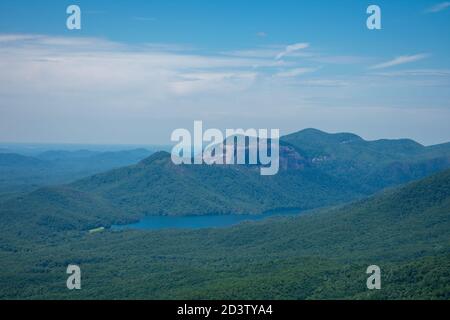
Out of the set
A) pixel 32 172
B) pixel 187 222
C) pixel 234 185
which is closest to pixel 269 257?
pixel 187 222

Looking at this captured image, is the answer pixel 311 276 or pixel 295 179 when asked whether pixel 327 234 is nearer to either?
pixel 311 276

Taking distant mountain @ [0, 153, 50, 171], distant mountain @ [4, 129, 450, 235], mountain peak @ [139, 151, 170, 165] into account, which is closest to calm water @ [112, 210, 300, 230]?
distant mountain @ [4, 129, 450, 235]

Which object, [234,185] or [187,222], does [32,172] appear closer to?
[234,185]

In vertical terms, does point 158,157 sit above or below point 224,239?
above

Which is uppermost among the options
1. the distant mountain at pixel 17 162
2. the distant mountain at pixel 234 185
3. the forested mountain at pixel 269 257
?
the distant mountain at pixel 17 162

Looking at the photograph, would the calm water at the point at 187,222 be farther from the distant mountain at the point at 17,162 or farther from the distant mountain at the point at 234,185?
the distant mountain at the point at 17,162

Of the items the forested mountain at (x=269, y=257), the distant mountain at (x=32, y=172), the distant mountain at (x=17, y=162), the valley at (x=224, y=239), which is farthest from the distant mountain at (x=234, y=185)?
the distant mountain at (x=17, y=162)

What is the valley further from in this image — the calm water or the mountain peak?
the calm water
